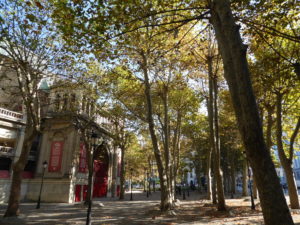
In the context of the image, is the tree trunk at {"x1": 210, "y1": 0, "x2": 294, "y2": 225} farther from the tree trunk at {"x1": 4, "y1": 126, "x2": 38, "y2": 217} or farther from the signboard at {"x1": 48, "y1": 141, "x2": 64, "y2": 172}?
the signboard at {"x1": 48, "y1": 141, "x2": 64, "y2": 172}

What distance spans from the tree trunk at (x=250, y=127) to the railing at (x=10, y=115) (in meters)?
22.6

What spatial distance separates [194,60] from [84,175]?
56.3 feet

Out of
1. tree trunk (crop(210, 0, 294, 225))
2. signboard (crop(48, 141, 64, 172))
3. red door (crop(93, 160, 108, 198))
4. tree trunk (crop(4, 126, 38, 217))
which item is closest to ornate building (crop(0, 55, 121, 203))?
signboard (crop(48, 141, 64, 172))

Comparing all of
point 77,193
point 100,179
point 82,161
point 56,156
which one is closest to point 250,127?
point 77,193

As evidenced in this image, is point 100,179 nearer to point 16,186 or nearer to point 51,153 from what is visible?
point 51,153

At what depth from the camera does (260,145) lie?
4.29 m

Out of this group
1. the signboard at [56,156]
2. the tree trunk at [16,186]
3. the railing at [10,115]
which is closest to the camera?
the tree trunk at [16,186]

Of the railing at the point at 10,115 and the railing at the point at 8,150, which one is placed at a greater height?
the railing at the point at 10,115

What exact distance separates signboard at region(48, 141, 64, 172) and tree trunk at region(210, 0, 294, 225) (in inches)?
876

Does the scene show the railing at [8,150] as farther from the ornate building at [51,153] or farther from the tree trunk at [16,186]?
the tree trunk at [16,186]

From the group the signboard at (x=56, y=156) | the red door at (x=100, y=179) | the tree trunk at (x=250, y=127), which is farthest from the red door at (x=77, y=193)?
the tree trunk at (x=250, y=127)

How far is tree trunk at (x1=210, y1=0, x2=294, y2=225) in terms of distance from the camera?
4.07 m

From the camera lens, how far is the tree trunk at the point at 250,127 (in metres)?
4.07

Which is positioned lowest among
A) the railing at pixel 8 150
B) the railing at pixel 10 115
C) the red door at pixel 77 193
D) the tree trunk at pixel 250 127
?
the red door at pixel 77 193
